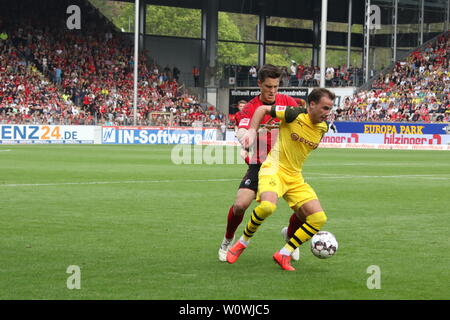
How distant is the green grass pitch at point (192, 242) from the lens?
708 cm

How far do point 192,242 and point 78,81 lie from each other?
4614 cm

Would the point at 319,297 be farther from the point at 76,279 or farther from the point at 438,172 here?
the point at 438,172

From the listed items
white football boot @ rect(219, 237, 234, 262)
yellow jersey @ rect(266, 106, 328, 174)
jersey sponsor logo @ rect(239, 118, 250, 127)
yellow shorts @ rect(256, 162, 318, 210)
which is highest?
jersey sponsor logo @ rect(239, 118, 250, 127)

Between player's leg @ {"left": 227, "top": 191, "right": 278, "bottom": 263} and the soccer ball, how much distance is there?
1.86 feet

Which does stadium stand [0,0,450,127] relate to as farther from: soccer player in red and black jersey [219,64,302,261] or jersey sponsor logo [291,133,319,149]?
jersey sponsor logo [291,133,319,149]

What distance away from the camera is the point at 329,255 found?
835cm

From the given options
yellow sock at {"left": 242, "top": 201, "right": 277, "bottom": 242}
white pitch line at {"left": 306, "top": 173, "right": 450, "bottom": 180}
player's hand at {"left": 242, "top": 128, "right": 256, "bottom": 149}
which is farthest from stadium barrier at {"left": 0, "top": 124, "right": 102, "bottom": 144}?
player's hand at {"left": 242, "top": 128, "right": 256, "bottom": 149}

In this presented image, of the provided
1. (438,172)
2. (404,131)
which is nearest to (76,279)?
(438,172)

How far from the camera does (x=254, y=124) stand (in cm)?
821

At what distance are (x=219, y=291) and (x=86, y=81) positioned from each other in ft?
162

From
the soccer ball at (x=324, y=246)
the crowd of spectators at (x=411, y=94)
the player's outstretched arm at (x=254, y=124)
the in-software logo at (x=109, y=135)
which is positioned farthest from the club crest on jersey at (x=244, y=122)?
the in-software logo at (x=109, y=135)

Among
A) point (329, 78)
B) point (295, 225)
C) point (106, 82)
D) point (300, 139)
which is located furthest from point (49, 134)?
point (300, 139)

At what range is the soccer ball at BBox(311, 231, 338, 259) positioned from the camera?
8.33 m

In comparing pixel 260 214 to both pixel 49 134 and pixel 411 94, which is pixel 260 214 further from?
pixel 411 94
